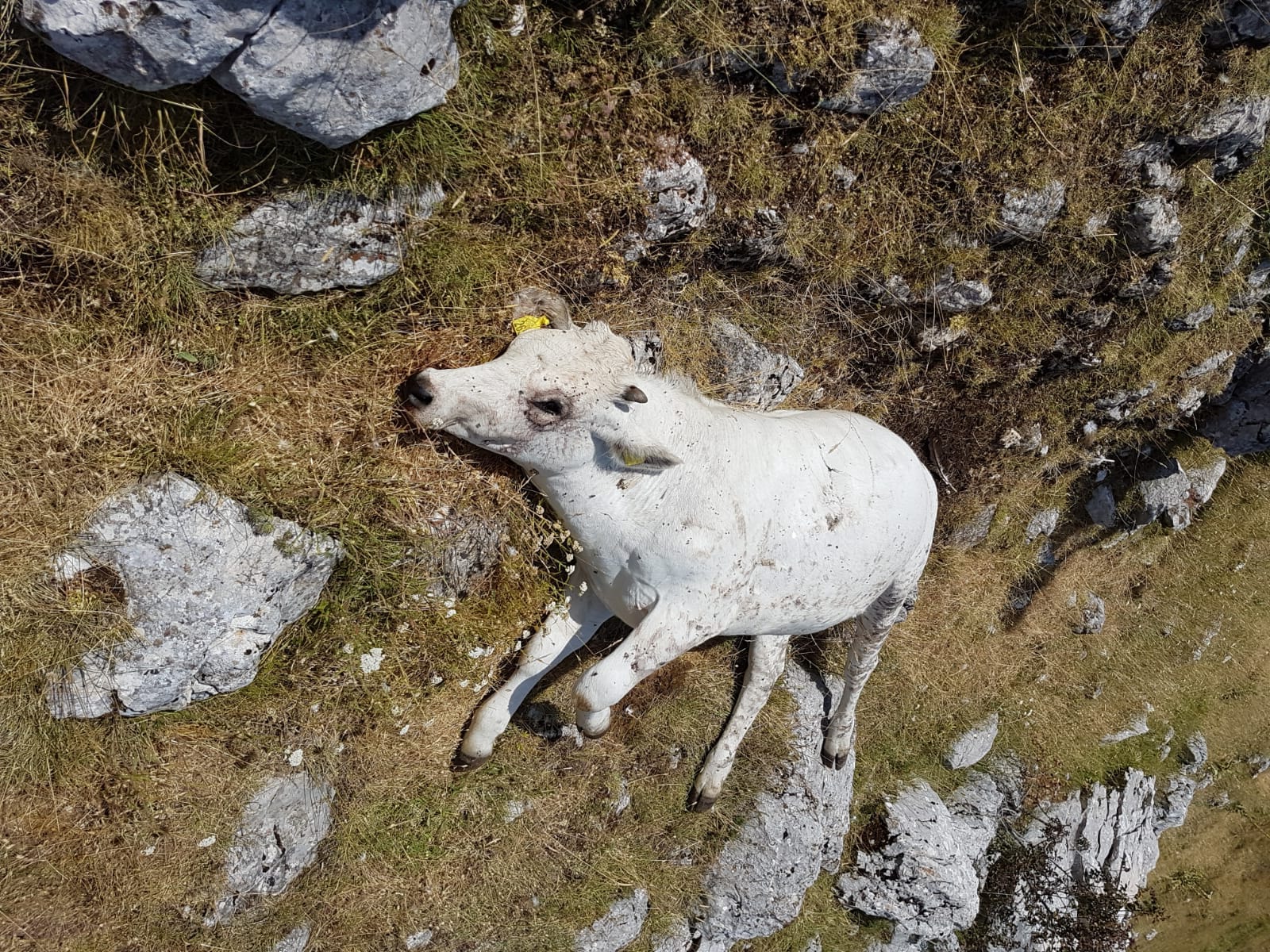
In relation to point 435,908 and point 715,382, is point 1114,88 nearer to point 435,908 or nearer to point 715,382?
point 715,382

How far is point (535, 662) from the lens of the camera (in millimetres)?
4707

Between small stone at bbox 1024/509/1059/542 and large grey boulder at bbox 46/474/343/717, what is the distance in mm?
6701

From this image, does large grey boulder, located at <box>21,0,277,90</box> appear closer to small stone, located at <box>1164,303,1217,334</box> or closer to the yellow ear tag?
the yellow ear tag

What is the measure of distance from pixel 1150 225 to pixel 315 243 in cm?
570

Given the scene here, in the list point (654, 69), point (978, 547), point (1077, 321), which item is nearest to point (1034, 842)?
point (978, 547)

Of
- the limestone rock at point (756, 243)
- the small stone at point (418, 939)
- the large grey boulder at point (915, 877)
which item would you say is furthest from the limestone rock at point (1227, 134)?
the small stone at point (418, 939)

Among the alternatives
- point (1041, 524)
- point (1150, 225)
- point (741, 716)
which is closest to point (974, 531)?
point (1041, 524)

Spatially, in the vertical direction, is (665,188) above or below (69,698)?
above

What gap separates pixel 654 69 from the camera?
432 cm

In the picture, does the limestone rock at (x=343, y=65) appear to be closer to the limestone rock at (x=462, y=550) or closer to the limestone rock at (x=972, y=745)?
the limestone rock at (x=462, y=550)

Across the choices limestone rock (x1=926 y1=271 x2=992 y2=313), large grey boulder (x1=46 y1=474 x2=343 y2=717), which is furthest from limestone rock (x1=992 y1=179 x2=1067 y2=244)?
large grey boulder (x1=46 y1=474 x2=343 y2=717)

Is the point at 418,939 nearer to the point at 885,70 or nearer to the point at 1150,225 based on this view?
the point at 885,70

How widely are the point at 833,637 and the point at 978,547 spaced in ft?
6.99

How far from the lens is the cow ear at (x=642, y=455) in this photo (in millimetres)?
3514
